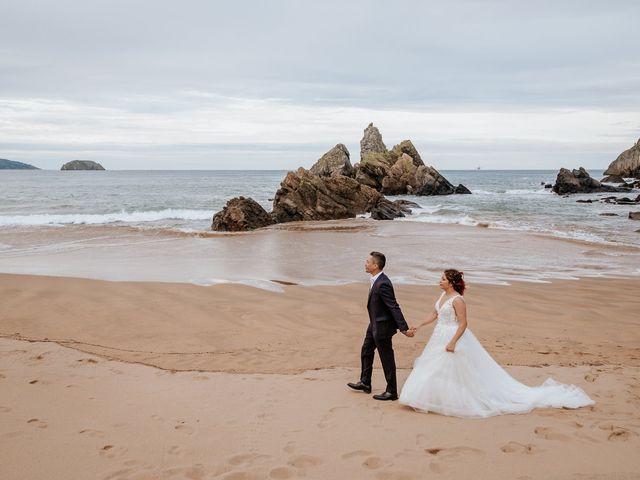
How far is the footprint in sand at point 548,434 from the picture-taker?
497 centimetres

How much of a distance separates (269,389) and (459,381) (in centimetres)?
227

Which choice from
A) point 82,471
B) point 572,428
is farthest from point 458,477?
point 82,471

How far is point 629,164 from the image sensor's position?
89.9 meters

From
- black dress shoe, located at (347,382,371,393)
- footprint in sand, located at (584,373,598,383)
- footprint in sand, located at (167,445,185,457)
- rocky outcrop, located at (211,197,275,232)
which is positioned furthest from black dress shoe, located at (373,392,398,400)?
rocky outcrop, located at (211,197,275,232)

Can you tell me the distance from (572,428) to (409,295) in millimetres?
6794

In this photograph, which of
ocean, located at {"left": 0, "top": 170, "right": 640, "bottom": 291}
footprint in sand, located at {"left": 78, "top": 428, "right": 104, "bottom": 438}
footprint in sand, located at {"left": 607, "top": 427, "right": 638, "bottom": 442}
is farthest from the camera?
ocean, located at {"left": 0, "top": 170, "right": 640, "bottom": 291}

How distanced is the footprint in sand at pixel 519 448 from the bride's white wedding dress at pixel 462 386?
74 centimetres

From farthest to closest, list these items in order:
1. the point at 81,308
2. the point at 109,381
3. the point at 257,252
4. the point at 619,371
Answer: the point at 257,252
the point at 81,308
the point at 619,371
the point at 109,381

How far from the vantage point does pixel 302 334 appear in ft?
30.0

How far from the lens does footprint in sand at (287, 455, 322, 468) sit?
4.52 meters

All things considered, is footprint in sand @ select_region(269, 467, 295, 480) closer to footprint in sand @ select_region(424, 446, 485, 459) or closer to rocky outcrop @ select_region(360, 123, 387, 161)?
footprint in sand @ select_region(424, 446, 485, 459)

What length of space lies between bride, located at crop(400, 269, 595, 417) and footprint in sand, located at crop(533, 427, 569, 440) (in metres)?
0.52

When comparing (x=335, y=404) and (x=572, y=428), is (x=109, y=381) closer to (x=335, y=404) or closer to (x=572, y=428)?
(x=335, y=404)

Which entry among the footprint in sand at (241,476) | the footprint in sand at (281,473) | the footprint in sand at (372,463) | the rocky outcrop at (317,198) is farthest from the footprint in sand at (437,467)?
the rocky outcrop at (317,198)
